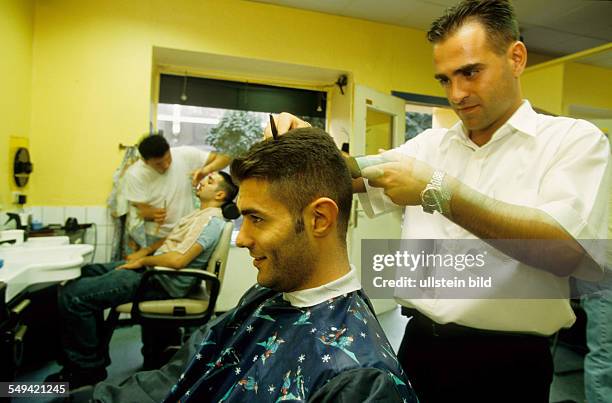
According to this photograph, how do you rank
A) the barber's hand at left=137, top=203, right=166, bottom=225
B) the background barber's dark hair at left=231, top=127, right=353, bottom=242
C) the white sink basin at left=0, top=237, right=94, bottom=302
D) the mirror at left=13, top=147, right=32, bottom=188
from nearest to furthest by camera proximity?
the background barber's dark hair at left=231, top=127, right=353, bottom=242, the white sink basin at left=0, top=237, right=94, bottom=302, the mirror at left=13, top=147, right=32, bottom=188, the barber's hand at left=137, top=203, right=166, bottom=225

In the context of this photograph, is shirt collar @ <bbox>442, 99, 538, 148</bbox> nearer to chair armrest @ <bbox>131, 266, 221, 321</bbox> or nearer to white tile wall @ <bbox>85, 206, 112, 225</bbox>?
chair armrest @ <bbox>131, 266, 221, 321</bbox>

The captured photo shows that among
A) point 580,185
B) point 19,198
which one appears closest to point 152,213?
point 19,198

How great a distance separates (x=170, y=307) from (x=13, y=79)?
6.64ft

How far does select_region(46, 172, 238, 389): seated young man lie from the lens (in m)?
2.20

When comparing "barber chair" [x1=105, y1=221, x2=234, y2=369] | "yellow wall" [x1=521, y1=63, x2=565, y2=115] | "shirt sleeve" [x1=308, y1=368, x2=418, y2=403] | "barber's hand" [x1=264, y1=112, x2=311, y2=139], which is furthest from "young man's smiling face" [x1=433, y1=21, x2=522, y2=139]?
"yellow wall" [x1=521, y1=63, x2=565, y2=115]

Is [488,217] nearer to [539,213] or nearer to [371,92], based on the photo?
[539,213]

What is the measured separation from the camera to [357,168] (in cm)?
103

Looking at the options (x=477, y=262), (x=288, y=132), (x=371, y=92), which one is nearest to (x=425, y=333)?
(x=477, y=262)

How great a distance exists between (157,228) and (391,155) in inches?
102

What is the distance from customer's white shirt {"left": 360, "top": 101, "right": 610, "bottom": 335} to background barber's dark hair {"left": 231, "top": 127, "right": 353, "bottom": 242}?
36 cm

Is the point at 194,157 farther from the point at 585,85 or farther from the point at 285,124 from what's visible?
the point at 585,85

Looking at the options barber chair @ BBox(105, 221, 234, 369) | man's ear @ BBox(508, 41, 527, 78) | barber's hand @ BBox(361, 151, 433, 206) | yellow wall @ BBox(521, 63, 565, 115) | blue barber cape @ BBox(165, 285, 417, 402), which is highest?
yellow wall @ BBox(521, 63, 565, 115)

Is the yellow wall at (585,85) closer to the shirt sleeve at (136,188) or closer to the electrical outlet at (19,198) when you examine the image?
the shirt sleeve at (136,188)

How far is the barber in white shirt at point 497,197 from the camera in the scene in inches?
34.7
